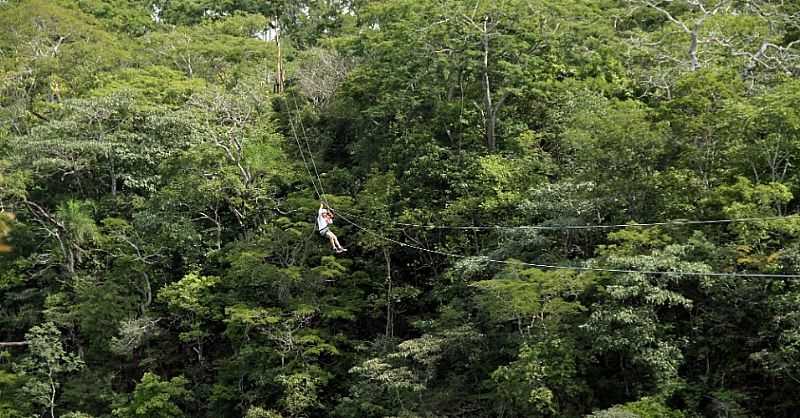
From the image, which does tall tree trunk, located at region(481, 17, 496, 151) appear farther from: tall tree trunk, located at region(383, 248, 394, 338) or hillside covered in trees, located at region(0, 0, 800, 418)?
tall tree trunk, located at region(383, 248, 394, 338)

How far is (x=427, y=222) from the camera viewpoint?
18.9 metres

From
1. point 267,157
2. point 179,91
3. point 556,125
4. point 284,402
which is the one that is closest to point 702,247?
point 556,125

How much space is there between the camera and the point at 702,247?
13.9 meters

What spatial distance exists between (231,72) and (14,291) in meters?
8.95

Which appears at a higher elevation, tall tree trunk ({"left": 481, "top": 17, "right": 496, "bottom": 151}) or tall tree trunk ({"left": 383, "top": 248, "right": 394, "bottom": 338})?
tall tree trunk ({"left": 481, "top": 17, "right": 496, "bottom": 151})

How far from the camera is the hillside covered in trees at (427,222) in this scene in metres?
14.1

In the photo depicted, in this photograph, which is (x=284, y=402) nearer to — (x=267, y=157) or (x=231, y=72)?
(x=267, y=157)

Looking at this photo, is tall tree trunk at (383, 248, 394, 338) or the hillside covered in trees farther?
tall tree trunk at (383, 248, 394, 338)

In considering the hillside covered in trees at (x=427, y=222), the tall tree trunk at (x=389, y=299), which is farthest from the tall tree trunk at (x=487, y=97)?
the tall tree trunk at (x=389, y=299)

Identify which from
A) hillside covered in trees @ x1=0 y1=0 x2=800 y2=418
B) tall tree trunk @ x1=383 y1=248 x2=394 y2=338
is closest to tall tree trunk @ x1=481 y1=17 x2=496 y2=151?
hillside covered in trees @ x1=0 y1=0 x2=800 y2=418

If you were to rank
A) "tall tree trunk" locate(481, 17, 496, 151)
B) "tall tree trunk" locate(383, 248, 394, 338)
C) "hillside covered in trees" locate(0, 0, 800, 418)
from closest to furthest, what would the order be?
"hillside covered in trees" locate(0, 0, 800, 418)
"tall tree trunk" locate(383, 248, 394, 338)
"tall tree trunk" locate(481, 17, 496, 151)

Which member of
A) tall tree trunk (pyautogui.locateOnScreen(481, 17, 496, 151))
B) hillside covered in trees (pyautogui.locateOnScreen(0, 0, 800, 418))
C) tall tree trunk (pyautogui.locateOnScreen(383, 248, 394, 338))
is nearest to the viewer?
hillside covered in trees (pyautogui.locateOnScreen(0, 0, 800, 418))

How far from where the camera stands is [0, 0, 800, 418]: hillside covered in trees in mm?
14086

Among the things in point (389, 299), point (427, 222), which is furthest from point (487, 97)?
point (389, 299)
